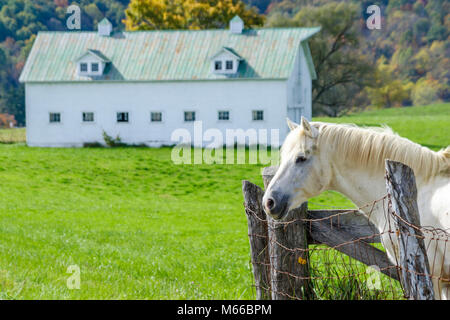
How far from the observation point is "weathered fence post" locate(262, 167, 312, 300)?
4.82 metres

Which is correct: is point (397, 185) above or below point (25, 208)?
above

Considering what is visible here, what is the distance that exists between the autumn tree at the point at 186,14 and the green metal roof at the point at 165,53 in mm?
12825

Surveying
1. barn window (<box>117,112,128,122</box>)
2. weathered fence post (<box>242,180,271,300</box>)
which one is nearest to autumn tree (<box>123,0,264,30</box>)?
barn window (<box>117,112,128,122</box>)

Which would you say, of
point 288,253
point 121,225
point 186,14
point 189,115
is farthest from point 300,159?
point 186,14

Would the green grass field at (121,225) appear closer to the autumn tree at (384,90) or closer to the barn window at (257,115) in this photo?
the barn window at (257,115)

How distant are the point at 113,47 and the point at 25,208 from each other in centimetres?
2202

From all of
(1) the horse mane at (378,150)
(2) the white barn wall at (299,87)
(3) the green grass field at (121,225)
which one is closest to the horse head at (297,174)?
(1) the horse mane at (378,150)

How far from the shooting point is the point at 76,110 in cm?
3531

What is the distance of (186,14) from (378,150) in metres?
48.0

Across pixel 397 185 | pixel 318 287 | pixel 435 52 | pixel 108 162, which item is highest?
pixel 397 185

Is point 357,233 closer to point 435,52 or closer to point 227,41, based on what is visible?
point 227,41

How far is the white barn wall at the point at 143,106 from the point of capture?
111 feet

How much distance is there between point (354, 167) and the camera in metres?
4.61
